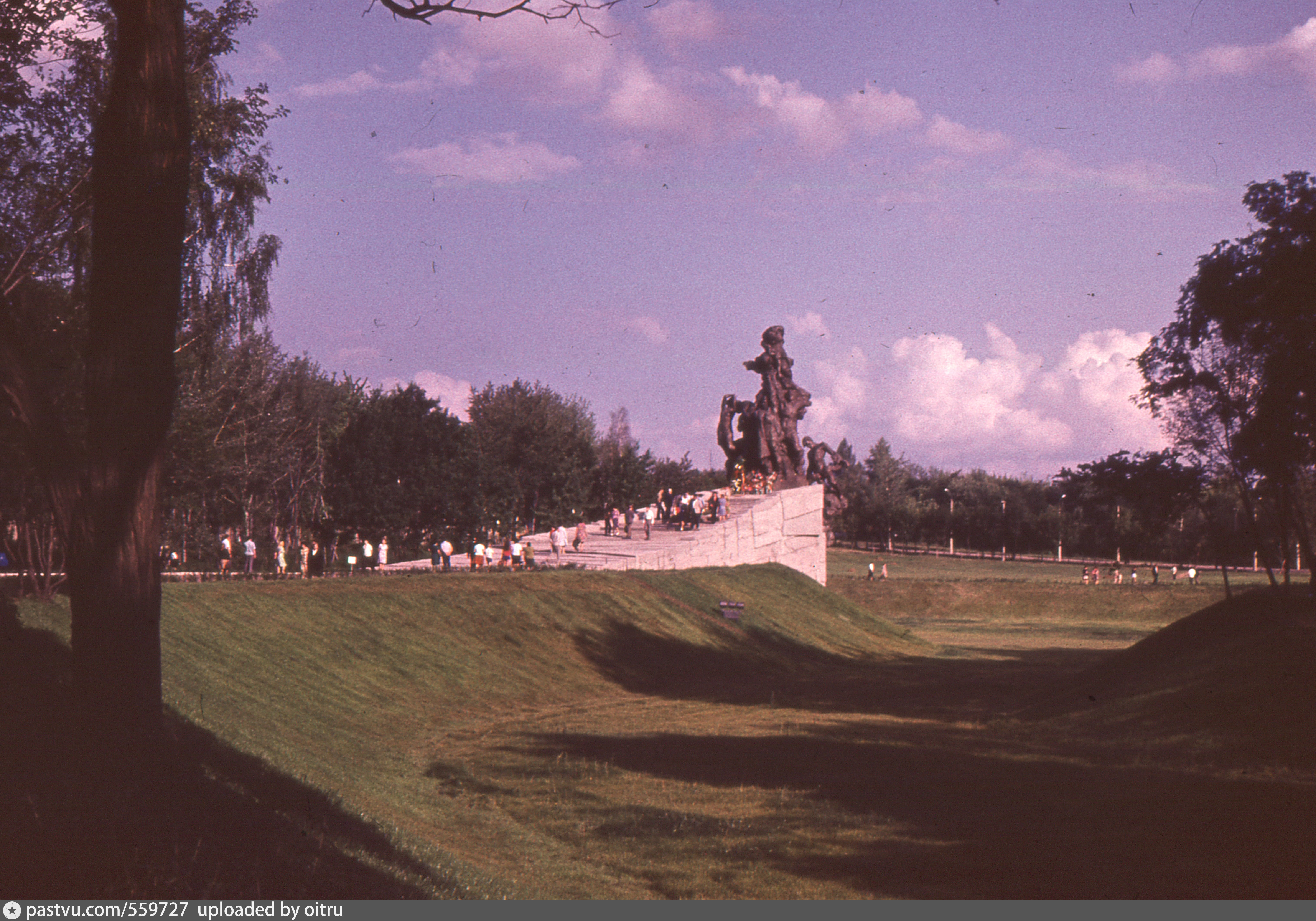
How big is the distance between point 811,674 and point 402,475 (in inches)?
1046

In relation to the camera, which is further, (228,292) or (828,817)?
(228,292)

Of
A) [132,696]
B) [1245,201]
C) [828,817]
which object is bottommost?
[828,817]

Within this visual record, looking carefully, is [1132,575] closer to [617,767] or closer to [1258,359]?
[1258,359]

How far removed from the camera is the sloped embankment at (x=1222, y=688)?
15.7m

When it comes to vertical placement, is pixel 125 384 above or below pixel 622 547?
above

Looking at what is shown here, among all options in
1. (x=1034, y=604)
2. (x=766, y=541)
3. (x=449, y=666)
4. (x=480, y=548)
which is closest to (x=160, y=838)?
(x=449, y=666)

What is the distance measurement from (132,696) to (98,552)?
0.92 m

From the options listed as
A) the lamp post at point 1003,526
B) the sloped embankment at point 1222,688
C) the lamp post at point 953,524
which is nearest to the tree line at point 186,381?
the sloped embankment at point 1222,688

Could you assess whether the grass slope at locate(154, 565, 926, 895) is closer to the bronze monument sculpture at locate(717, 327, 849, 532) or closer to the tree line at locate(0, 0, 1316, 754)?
the tree line at locate(0, 0, 1316, 754)

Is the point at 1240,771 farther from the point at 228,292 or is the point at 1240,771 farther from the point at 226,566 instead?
the point at 226,566

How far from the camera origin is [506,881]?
10.2 metres

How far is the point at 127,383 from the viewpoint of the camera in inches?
285

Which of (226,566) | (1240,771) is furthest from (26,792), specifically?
(226,566)

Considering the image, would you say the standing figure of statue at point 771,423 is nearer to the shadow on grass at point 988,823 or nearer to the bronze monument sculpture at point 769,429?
the bronze monument sculpture at point 769,429
